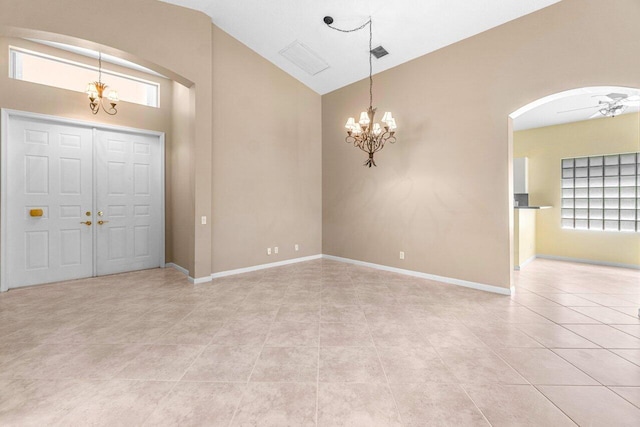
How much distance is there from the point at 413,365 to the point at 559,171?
6.82m

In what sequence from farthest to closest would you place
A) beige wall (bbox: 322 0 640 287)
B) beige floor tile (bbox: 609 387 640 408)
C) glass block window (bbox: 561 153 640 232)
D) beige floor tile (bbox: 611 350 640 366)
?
1. glass block window (bbox: 561 153 640 232)
2. beige wall (bbox: 322 0 640 287)
3. beige floor tile (bbox: 611 350 640 366)
4. beige floor tile (bbox: 609 387 640 408)

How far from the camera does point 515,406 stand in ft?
5.58

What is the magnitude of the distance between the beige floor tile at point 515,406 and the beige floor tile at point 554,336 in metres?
0.93

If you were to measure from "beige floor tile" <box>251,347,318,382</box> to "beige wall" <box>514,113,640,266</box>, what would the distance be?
22.7 ft

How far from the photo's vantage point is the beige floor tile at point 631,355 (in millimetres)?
2193

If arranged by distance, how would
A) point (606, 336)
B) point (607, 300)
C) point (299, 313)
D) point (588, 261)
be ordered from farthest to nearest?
point (588, 261), point (607, 300), point (299, 313), point (606, 336)

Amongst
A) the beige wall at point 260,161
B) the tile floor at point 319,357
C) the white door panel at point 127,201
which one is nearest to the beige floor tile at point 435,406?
the tile floor at point 319,357

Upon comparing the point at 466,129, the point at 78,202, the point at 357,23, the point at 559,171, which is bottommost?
the point at 78,202

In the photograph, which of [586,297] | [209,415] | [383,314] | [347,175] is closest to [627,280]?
[586,297]

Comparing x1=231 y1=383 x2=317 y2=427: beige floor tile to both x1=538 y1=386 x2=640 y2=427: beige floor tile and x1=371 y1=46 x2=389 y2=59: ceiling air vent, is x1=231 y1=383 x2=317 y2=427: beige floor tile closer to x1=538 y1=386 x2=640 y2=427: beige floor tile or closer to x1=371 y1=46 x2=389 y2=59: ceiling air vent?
x1=538 y1=386 x2=640 y2=427: beige floor tile

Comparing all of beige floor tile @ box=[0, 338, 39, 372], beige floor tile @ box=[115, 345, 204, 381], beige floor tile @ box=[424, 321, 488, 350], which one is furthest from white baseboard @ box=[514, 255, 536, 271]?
beige floor tile @ box=[0, 338, 39, 372]

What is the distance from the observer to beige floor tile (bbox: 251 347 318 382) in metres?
2.00

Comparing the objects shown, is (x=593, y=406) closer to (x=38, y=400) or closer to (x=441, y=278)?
(x=441, y=278)

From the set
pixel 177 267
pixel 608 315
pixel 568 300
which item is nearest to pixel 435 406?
pixel 608 315
